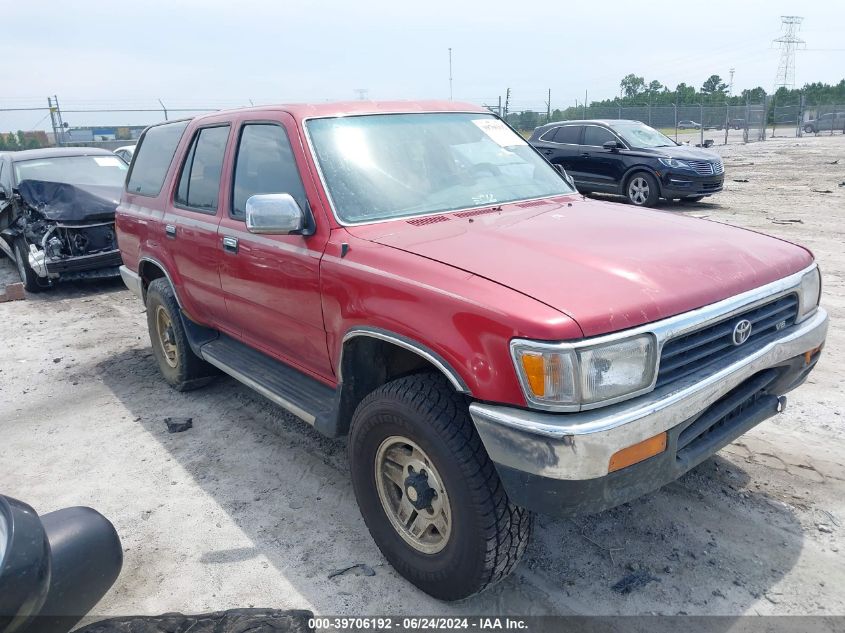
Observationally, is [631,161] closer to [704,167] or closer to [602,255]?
[704,167]

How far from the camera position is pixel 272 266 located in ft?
11.6

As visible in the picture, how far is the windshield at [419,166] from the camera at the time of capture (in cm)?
338

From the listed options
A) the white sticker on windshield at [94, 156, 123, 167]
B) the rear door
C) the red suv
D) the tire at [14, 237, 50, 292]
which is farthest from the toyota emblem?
the rear door

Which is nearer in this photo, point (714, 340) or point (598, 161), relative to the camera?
point (714, 340)

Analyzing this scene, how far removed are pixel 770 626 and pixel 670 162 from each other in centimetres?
1085

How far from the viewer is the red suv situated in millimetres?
2283

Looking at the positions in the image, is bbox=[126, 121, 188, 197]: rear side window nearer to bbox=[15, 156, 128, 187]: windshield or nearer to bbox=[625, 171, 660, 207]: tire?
bbox=[15, 156, 128, 187]: windshield

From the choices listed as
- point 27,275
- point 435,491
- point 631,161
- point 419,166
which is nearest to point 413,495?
point 435,491

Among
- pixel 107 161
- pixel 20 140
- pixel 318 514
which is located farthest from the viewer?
pixel 20 140

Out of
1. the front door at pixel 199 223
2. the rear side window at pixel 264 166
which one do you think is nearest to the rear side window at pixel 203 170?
the front door at pixel 199 223

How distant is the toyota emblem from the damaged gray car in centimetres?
777

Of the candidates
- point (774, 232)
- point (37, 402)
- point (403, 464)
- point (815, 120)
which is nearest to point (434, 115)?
point (403, 464)

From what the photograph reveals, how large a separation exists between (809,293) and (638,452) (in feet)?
4.70

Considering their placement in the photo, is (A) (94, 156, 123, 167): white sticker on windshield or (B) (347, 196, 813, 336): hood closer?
(B) (347, 196, 813, 336): hood
